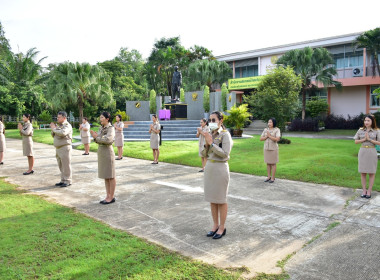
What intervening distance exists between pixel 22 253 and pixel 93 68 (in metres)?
23.9

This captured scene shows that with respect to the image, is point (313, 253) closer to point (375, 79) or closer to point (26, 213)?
point (26, 213)

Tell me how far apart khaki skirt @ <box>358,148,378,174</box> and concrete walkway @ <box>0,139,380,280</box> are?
0.62 m

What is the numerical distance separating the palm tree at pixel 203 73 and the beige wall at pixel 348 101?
1171 centimetres

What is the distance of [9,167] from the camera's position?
1019 cm

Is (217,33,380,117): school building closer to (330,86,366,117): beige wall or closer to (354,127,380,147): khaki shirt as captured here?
(330,86,366,117): beige wall

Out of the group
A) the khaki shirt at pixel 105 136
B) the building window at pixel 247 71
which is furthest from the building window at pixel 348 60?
the khaki shirt at pixel 105 136

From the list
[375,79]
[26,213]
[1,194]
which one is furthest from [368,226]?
[375,79]

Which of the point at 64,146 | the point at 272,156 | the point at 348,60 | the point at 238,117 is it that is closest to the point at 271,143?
the point at 272,156

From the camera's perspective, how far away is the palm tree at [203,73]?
33.5 metres

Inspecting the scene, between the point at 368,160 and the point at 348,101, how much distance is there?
26.3 m

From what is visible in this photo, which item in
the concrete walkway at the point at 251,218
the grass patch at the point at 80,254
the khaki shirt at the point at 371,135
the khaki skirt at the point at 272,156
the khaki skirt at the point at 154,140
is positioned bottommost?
the concrete walkway at the point at 251,218

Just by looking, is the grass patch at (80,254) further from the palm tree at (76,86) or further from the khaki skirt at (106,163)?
the palm tree at (76,86)

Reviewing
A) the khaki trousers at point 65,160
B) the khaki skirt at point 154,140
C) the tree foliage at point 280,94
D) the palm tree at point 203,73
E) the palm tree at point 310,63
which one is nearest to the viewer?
the khaki trousers at point 65,160

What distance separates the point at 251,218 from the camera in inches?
202
